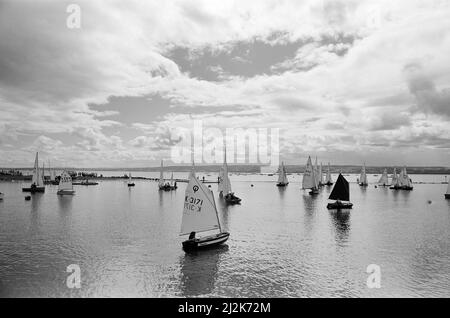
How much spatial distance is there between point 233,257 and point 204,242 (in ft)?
14.7

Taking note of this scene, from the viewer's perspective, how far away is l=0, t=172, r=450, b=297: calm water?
1147 inches

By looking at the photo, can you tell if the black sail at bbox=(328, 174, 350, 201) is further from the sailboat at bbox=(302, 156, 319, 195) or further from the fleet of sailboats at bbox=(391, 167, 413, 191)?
the fleet of sailboats at bbox=(391, 167, 413, 191)

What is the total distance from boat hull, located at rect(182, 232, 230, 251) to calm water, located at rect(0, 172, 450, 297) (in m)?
1.28

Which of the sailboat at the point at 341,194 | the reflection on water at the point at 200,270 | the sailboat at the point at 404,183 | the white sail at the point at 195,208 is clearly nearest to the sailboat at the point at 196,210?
the white sail at the point at 195,208

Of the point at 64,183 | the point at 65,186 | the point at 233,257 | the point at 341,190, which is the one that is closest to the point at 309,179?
the point at 341,190

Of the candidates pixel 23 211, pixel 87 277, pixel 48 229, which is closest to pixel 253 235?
pixel 87 277

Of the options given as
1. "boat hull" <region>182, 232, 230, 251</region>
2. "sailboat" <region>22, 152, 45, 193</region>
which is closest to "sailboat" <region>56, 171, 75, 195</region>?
"sailboat" <region>22, 152, 45, 193</region>

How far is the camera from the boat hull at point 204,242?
4022 centimetres

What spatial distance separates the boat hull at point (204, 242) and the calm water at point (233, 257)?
1.28m

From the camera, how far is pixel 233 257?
3884 cm

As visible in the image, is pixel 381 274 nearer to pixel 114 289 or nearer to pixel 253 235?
pixel 253 235

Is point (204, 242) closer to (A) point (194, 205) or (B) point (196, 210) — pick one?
(B) point (196, 210)

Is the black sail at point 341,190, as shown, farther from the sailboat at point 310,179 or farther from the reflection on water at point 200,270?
the reflection on water at point 200,270
